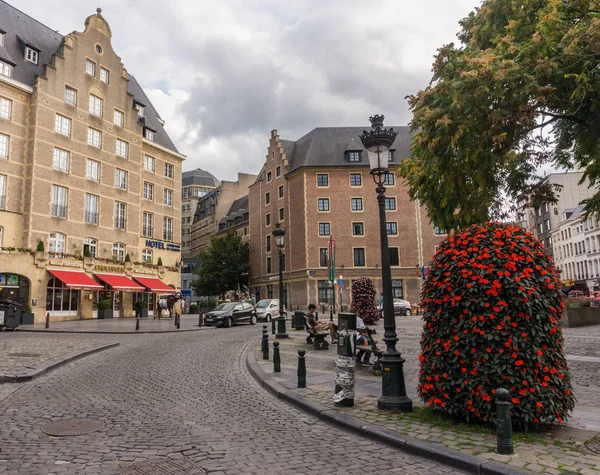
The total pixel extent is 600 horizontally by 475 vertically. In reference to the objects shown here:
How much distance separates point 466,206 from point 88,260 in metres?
29.2

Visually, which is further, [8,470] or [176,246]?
[176,246]

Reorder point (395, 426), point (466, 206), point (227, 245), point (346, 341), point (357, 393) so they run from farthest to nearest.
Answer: point (227, 245) → point (466, 206) → point (357, 393) → point (346, 341) → point (395, 426)

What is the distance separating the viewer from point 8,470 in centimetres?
439

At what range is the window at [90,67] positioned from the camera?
35.5 m

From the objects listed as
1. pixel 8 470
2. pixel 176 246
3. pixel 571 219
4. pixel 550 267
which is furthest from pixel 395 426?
pixel 571 219

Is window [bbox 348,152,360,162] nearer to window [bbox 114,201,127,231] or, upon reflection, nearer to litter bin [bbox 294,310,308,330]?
window [bbox 114,201,127,231]

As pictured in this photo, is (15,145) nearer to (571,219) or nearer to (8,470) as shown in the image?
(8,470)

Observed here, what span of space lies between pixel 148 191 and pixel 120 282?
9.74 metres

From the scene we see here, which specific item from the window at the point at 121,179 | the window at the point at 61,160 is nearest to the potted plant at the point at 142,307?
the window at the point at 121,179

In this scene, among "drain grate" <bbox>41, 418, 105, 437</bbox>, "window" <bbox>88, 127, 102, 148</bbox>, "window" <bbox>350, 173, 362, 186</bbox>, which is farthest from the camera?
"window" <bbox>350, 173, 362, 186</bbox>

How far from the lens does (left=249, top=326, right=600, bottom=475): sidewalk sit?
4.41 metres

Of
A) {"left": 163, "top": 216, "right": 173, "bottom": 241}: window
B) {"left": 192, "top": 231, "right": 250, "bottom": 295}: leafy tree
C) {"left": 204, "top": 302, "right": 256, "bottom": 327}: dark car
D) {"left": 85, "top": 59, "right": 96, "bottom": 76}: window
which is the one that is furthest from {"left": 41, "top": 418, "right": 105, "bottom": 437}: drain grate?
{"left": 192, "top": 231, "right": 250, "bottom": 295}: leafy tree

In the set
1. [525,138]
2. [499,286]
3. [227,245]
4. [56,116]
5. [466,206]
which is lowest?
[499,286]

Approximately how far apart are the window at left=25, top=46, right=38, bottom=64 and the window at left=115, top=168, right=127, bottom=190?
935 centimetres
